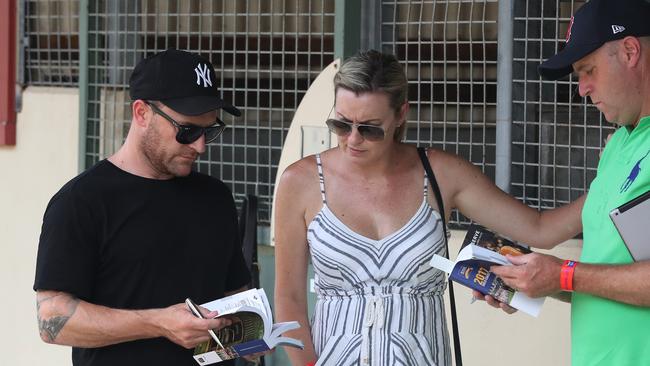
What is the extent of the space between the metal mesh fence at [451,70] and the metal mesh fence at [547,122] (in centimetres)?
15

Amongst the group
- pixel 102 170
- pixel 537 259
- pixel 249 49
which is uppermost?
pixel 249 49

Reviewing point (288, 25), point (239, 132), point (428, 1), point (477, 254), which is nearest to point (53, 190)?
point (239, 132)

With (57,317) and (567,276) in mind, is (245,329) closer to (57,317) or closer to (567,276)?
(57,317)

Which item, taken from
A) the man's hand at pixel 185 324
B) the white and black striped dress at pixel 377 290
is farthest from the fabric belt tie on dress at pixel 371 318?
the man's hand at pixel 185 324

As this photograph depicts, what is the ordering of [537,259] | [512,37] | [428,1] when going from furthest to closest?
[428,1] < [512,37] < [537,259]

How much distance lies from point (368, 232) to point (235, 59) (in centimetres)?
246

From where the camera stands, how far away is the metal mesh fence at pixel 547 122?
183 inches

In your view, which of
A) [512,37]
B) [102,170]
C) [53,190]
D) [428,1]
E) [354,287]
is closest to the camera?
[102,170]

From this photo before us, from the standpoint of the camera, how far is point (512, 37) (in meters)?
4.69

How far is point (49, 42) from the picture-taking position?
6.02 m

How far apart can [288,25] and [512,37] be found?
121 cm

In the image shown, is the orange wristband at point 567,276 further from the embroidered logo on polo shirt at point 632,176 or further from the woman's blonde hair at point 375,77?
the woman's blonde hair at point 375,77

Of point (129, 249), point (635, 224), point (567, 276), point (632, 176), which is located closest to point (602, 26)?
point (632, 176)

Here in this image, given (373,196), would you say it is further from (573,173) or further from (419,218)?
(573,173)
